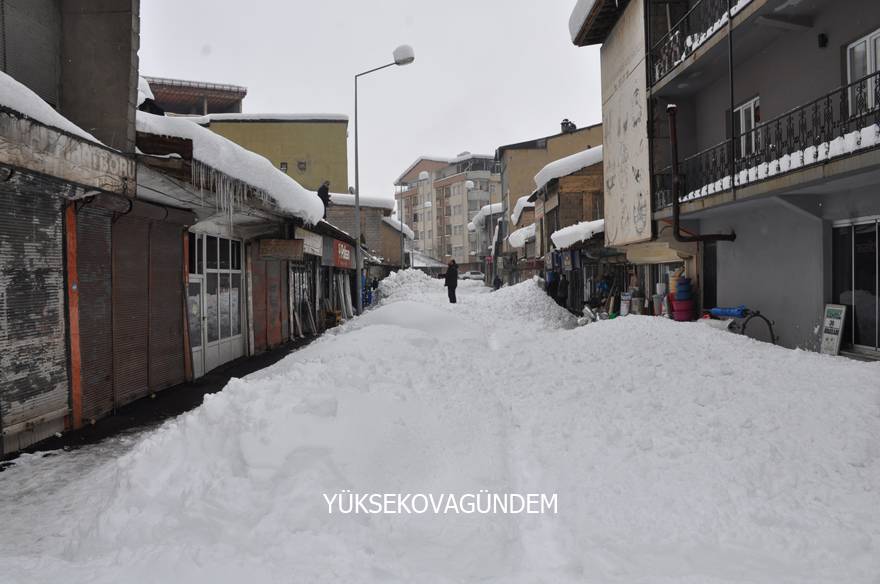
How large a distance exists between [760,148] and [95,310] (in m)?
12.1

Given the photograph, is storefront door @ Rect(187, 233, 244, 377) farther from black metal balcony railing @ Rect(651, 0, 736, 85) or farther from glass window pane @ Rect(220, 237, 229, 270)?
black metal balcony railing @ Rect(651, 0, 736, 85)

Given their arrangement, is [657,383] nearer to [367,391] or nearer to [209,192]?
[367,391]

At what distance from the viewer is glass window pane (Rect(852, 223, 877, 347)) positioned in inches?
330

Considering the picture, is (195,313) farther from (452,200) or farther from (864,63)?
(452,200)

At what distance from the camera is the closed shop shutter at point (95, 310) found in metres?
7.02

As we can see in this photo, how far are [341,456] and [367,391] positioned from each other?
187 cm

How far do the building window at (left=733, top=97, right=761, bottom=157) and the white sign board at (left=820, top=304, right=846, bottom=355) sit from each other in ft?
12.3

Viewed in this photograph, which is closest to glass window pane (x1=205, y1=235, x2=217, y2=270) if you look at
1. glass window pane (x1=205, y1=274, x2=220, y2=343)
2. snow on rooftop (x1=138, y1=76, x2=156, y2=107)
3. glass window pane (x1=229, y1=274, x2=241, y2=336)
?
glass window pane (x1=205, y1=274, x2=220, y2=343)

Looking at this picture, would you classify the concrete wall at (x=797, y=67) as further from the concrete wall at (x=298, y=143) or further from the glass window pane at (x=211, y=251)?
the concrete wall at (x=298, y=143)

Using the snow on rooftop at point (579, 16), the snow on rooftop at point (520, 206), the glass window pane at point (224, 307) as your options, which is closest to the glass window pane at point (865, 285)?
the snow on rooftop at point (579, 16)

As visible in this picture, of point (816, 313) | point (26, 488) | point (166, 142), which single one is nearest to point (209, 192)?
point (166, 142)

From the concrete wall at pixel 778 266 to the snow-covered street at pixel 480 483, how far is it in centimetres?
245

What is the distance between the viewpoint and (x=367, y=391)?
6559 millimetres

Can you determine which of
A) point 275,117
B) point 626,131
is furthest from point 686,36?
point 275,117
